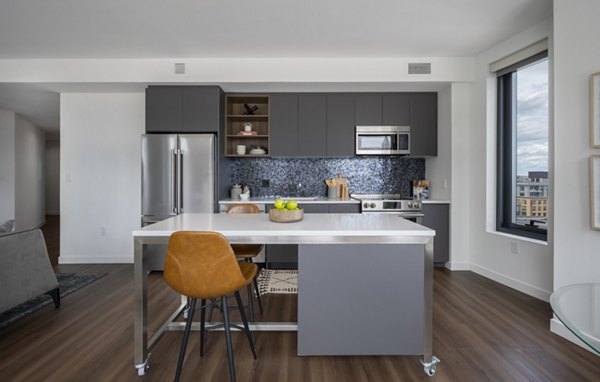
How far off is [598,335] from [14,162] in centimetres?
889

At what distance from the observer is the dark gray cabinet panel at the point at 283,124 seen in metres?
4.28

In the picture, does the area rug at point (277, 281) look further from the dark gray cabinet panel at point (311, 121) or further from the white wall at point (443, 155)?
the white wall at point (443, 155)

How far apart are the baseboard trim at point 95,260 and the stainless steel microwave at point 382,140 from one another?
3.69 metres

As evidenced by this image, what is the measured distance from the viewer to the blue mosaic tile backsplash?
183 inches

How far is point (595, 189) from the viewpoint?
6.78 ft

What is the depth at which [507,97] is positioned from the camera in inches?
138

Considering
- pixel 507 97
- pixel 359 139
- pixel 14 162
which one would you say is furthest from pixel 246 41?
pixel 14 162

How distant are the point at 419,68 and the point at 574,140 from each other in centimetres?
204

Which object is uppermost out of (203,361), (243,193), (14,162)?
(14,162)

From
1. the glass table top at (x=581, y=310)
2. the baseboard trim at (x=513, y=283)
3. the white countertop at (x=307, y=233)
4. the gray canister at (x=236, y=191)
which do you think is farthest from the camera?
the gray canister at (x=236, y=191)

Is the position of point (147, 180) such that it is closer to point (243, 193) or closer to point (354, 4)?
point (243, 193)

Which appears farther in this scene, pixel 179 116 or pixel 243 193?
pixel 243 193

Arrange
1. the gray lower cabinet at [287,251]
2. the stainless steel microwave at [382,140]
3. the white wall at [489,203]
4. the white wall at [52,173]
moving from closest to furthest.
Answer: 1. the white wall at [489,203]
2. the gray lower cabinet at [287,251]
3. the stainless steel microwave at [382,140]
4. the white wall at [52,173]

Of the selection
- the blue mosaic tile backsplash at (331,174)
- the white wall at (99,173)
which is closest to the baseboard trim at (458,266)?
the blue mosaic tile backsplash at (331,174)
